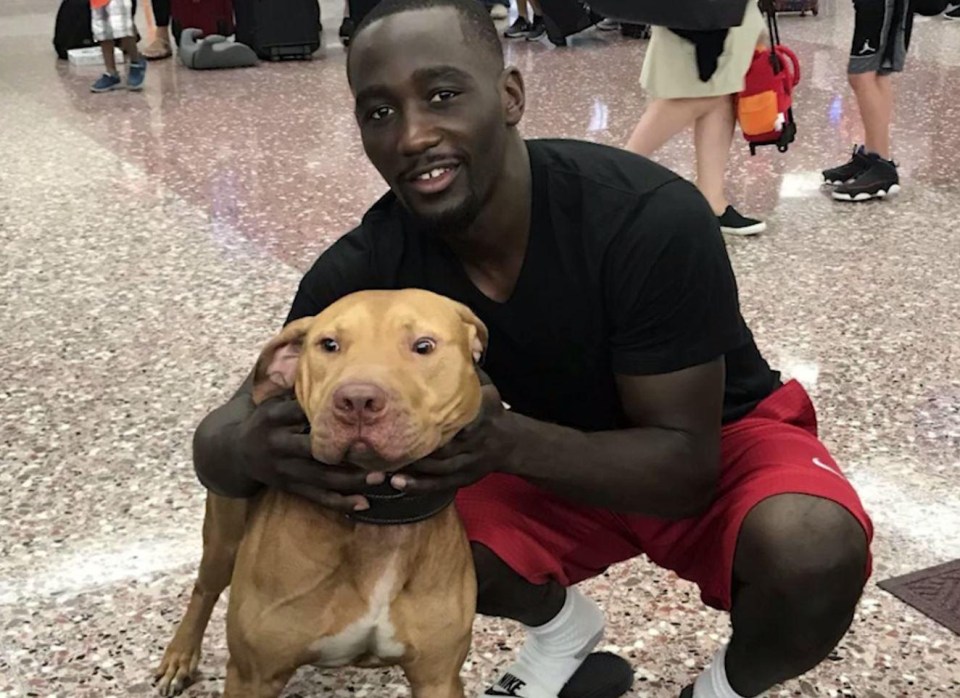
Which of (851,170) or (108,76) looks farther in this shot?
(108,76)

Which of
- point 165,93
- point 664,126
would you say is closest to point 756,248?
point 664,126

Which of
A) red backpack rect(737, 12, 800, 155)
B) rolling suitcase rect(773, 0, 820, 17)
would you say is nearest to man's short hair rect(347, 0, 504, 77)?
red backpack rect(737, 12, 800, 155)

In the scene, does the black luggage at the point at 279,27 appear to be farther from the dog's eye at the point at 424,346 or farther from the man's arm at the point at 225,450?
the dog's eye at the point at 424,346

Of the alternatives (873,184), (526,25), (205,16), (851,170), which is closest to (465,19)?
(873,184)

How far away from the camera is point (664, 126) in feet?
13.3

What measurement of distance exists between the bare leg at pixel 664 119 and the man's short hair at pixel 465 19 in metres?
2.44

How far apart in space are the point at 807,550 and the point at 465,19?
83 centimetres

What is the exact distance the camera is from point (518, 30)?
8.95 metres

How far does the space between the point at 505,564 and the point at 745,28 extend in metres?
2.68

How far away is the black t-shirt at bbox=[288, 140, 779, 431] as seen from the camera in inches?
62.1

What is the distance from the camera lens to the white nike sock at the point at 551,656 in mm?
1851

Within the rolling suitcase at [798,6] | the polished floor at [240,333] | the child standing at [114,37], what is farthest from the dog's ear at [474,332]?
the rolling suitcase at [798,6]

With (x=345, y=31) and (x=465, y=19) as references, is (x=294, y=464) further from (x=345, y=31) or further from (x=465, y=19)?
(x=345, y=31)

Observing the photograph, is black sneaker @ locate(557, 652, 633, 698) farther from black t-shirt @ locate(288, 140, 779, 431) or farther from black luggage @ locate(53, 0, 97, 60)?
black luggage @ locate(53, 0, 97, 60)
